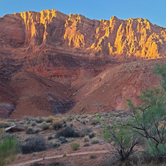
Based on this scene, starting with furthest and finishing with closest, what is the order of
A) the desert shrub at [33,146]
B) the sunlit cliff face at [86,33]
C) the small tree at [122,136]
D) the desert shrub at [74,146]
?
1. the sunlit cliff face at [86,33]
2. the desert shrub at [33,146]
3. the desert shrub at [74,146]
4. the small tree at [122,136]

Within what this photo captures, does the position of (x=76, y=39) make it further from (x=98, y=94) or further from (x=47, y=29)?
(x=98, y=94)

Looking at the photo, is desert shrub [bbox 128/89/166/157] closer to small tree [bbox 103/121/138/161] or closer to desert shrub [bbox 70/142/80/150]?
small tree [bbox 103/121/138/161]

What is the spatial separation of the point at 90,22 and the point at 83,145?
95.1 meters

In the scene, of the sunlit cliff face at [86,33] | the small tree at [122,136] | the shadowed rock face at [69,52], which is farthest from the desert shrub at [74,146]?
the sunlit cliff face at [86,33]

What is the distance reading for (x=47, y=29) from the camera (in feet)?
291

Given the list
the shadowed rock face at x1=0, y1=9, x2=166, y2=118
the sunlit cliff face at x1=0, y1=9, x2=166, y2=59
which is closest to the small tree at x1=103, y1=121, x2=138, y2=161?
the shadowed rock face at x1=0, y1=9, x2=166, y2=118

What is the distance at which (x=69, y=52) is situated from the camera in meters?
81.7

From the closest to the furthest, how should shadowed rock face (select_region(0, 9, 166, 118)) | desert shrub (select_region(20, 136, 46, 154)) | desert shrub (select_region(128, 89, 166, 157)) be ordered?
desert shrub (select_region(128, 89, 166, 157)), desert shrub (select_region(20, 136, 46, 154)), shadowed rock face (select_region(0, 9, 166, 118))

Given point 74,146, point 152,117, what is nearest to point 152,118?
point 152,117

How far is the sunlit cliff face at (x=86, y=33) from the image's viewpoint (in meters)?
85.6

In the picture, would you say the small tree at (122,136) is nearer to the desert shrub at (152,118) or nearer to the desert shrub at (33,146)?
the desert shrub at (152,118)

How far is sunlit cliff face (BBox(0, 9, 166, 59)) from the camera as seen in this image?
85.6 metres

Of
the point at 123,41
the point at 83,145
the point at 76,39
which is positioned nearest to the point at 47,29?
the point at 76,39

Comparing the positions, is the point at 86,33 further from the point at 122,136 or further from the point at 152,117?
the point at 152,117
